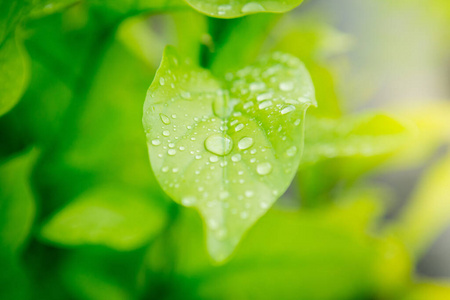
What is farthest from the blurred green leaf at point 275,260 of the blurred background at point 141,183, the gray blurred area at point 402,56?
the gray blurred area at point 402,56

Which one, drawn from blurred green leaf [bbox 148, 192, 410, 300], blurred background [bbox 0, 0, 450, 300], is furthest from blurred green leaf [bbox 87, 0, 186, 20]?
blurred green leaf [bbox 148, 192, 410, 300]

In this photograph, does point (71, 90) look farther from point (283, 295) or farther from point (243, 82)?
point (283, 295)

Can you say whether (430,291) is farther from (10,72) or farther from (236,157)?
(10,72)

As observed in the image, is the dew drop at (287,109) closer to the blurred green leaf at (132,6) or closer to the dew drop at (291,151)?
the dew drop at (291,151)

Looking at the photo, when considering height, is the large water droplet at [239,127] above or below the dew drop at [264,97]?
below

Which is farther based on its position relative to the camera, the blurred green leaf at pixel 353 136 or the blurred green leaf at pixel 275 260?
the blurred green leaf at pixel 275 260

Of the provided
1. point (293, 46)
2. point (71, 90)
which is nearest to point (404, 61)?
point (293, 46)

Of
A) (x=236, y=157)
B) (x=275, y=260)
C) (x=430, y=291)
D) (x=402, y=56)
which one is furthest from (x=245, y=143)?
(x=402, y=56)

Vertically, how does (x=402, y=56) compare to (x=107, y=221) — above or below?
below
